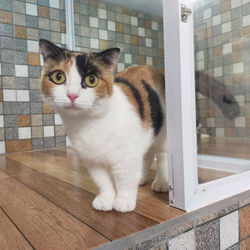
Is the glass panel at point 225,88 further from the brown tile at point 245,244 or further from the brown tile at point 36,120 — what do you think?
the brown tile at point 36,120

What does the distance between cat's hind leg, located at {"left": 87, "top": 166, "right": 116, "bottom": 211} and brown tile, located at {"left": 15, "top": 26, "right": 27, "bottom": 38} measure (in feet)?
5.77

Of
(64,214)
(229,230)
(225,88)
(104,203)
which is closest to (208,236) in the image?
(229,230)

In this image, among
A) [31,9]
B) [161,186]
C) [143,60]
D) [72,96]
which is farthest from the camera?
[31,9]

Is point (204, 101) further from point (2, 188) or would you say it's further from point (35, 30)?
point (35, 30)

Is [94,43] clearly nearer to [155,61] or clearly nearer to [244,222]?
[155,61]

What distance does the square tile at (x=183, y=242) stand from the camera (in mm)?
689

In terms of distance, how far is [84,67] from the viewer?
699 mm

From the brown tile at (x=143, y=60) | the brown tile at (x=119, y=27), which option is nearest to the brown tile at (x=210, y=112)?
the brown tile at (x=143, y=60)

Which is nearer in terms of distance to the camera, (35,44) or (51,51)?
(51,51)

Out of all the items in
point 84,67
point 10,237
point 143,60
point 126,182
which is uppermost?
point 143,60

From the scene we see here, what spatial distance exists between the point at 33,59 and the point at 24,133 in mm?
644

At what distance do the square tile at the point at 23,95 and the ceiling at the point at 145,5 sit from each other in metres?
1.04

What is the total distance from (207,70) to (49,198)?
0.81 meters

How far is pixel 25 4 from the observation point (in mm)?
2170
